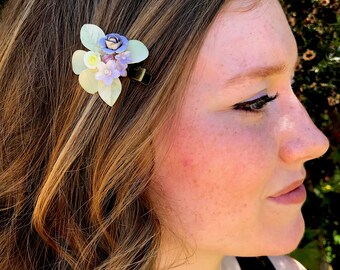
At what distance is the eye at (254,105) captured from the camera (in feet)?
5.05

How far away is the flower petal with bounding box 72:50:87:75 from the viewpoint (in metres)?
1.49

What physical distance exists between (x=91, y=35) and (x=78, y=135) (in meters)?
0.26

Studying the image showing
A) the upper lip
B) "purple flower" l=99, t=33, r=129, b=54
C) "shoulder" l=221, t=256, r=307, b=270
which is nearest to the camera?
"purple flower" l=99, t=33, r=129, b=54

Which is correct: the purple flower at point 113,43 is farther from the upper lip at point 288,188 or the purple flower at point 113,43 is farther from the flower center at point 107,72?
the upper lip at point 288,188

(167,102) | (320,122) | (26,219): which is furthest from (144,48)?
(320,122)

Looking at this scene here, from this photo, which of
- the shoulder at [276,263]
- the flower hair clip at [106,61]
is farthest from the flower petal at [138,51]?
the shoulder at [276,263]

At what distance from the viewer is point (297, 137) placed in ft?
5.14

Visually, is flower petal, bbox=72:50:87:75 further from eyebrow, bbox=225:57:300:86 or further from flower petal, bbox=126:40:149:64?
eyebrow, bbox=225:57:300:86

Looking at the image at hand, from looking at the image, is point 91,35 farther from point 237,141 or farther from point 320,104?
point 320,104

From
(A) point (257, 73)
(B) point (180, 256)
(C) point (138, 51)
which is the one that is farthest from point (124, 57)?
(B) point (180, 256)

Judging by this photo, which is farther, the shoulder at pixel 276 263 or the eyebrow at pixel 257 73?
the shoulder at pixel 276 263

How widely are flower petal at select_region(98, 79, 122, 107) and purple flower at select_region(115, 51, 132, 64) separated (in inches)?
2.0

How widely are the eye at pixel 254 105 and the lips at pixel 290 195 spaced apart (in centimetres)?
23

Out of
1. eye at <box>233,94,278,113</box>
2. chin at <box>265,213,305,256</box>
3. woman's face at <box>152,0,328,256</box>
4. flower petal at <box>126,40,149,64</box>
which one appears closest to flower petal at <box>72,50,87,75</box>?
flower petal at <box>126,40,149,64</box>
